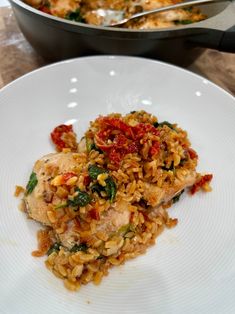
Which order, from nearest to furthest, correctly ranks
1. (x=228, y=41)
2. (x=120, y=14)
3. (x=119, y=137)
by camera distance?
(x=119, y=137) < (x=228, y=41) < (x=120, y=14)

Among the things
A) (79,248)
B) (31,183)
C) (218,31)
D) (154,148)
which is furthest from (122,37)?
(79,248)

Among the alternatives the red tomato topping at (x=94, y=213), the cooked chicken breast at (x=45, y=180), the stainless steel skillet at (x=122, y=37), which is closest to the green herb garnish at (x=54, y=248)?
the cooked chicken breast at (x=45, y=180)

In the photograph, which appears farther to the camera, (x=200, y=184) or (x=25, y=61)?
(x=25, y=61)

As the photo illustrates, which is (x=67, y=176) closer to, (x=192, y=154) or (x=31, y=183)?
(x=31, y=183)

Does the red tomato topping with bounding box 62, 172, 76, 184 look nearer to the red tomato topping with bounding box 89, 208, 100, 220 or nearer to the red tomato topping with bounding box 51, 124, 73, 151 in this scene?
the red tomato topping with bounding box 89, 208, 100, 220

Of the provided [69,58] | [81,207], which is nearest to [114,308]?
[81,207]

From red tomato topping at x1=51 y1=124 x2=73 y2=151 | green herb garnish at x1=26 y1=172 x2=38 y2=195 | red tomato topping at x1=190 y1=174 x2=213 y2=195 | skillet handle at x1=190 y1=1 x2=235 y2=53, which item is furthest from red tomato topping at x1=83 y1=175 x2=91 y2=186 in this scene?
skillet handle at x1=190 y1=1 x2=235 y2=53

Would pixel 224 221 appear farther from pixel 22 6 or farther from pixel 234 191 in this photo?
pixel 22 6
